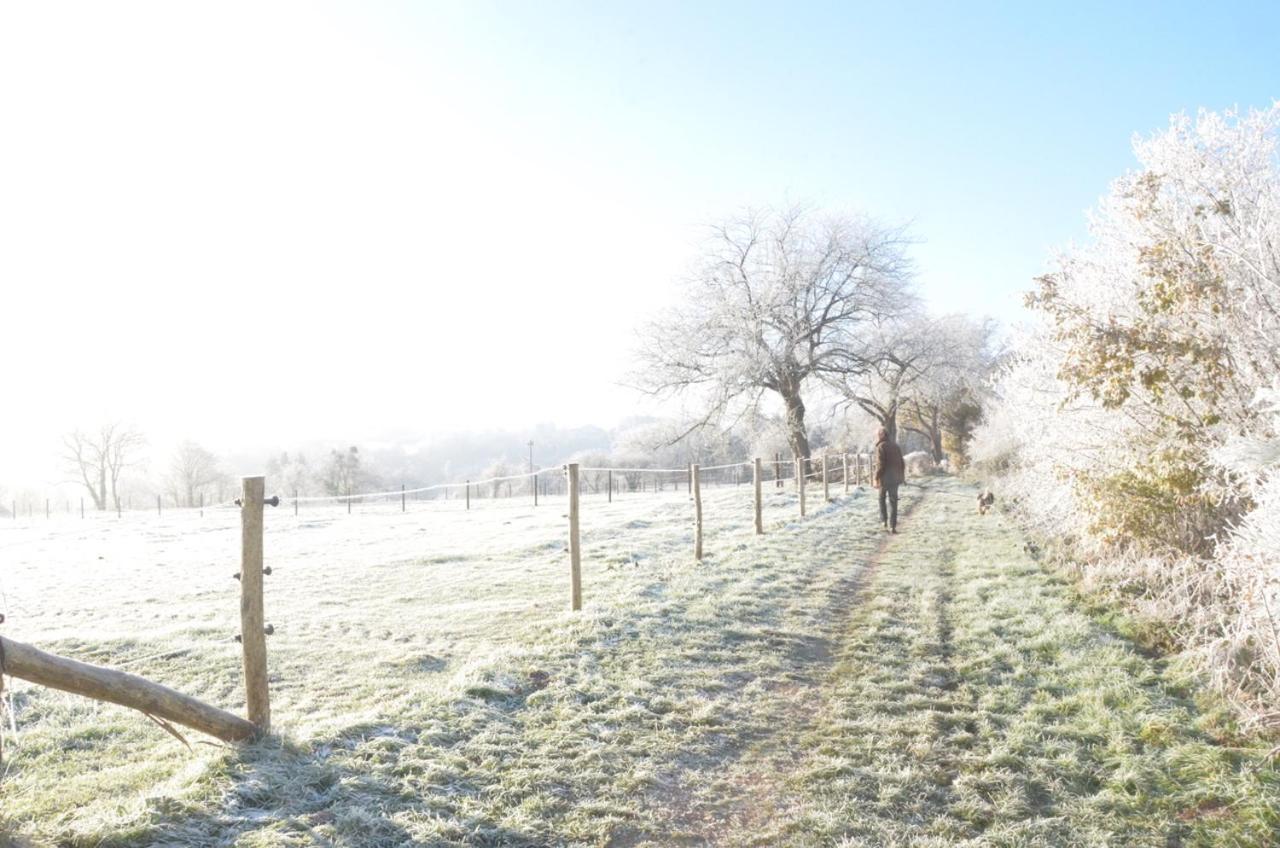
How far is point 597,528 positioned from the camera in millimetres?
15961

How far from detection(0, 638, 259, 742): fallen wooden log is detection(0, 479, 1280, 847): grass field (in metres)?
0.19

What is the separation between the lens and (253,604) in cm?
440

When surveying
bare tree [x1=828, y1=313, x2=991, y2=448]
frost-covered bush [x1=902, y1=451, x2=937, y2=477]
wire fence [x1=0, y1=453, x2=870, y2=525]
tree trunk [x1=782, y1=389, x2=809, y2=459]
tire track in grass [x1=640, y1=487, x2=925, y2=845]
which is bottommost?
wire fence [x1=0, y1=453, x2=870, y2=525]

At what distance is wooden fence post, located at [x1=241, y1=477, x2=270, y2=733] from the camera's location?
4.22m

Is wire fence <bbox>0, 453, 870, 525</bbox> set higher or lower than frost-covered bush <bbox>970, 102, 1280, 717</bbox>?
lower

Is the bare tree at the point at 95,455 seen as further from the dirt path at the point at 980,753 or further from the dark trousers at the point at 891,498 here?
the dirt path at the point at 980,753

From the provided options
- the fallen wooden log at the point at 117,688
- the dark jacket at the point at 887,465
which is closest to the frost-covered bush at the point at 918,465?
the dark jacket at the point at 887,465

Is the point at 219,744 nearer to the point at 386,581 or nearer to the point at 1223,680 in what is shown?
the point at 1223,680

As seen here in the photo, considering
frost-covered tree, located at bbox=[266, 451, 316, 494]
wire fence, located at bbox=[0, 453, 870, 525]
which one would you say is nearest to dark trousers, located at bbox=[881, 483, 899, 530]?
wire fence, located at bbox=[0, 453, 870, 525]

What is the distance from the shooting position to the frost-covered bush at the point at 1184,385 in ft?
16.6

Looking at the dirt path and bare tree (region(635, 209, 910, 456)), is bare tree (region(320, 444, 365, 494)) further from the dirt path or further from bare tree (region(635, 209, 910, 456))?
the dirt path

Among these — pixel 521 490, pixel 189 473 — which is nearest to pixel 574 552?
pixel 521 490

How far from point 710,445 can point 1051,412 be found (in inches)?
685

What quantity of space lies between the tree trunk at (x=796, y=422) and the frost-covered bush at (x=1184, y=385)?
1532cm
